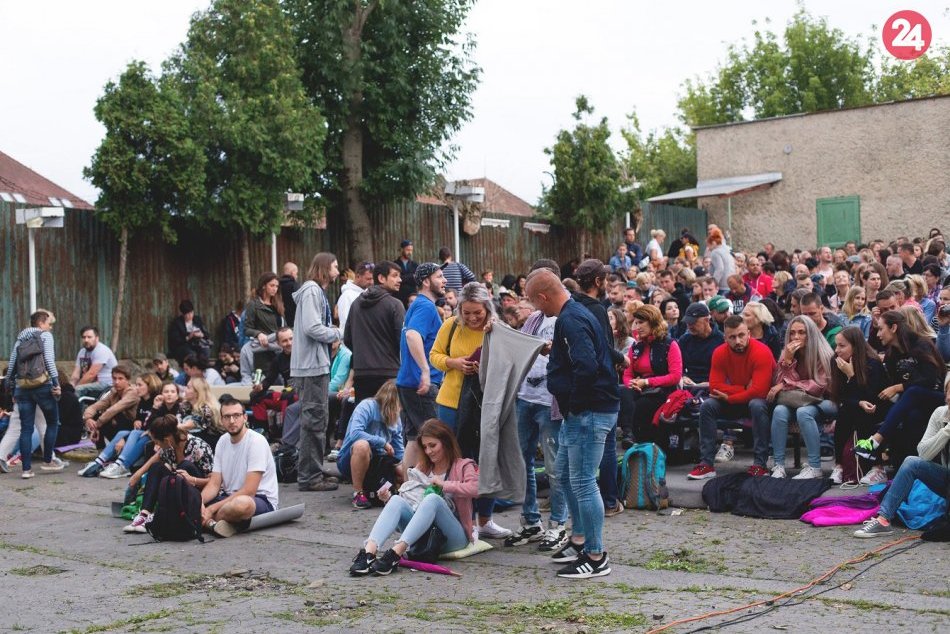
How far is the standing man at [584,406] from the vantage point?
7.30 meters

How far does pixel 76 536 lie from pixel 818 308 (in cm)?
720

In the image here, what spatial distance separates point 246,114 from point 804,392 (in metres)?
12.0

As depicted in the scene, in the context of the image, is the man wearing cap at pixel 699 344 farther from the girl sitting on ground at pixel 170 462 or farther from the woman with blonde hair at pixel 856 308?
the girl sitting on ground at pixel 170 462

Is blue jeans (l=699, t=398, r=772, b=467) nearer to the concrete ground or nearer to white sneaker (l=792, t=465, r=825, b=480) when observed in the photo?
white sneaker (l=792, t=465, r=825, b=480)

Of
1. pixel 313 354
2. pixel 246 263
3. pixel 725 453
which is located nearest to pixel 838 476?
pixel 725 453

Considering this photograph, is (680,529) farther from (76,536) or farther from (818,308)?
(76,536)

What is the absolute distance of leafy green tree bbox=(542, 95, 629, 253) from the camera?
26.9 metres

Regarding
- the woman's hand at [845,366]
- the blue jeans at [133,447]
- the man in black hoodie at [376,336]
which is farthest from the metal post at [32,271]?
the woman's hand at [845,366]

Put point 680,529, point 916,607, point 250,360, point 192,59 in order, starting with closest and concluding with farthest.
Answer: point 916,607 → point 680,529 → point 250,360 → point 192,59

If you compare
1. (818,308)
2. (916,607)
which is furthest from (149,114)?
(916,607)

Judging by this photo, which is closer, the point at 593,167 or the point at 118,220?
the point at 118,220

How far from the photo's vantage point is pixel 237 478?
9.54m

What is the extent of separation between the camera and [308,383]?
11258mm

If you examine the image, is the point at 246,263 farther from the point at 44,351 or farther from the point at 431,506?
the point at 431,506
